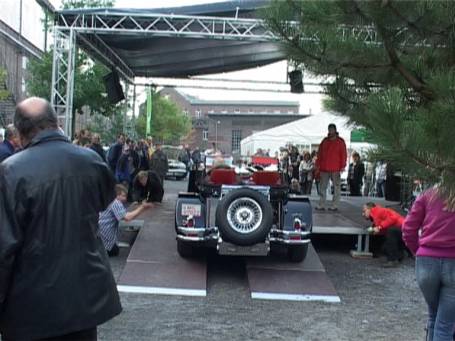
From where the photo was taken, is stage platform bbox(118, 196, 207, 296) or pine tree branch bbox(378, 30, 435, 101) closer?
pine tree branch bbox(378, 30, 435, 101)

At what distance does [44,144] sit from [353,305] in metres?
5.20

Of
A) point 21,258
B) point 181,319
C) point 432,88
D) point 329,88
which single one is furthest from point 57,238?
point 181,319

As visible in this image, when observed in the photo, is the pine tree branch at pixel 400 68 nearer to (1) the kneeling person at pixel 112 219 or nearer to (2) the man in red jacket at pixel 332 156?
(1) the kneeling person at pixel 112 219

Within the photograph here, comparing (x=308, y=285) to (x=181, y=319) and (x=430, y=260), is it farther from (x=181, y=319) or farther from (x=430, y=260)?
(x=430, y=260)

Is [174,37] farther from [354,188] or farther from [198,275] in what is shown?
[198,275]

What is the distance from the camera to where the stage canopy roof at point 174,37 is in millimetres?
12883

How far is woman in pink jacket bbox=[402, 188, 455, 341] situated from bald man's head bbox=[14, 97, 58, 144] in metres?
2.35

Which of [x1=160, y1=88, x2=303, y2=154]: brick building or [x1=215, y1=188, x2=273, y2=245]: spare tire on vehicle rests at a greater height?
[x1=160, y1=88, x2=303, y2=154]: brick building

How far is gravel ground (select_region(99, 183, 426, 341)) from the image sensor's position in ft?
18.8

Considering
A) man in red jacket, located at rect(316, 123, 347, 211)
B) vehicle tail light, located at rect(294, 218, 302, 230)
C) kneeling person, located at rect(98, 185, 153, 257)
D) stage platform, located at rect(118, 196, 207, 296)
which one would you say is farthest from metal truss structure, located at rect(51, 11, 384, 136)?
vehicle tail light, located at rect(294, 218, 302, 230)

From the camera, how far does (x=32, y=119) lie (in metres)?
2.60

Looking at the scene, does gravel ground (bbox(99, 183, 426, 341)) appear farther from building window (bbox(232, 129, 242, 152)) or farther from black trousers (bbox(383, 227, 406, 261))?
building window (bbox(232, 129, 242, 152))

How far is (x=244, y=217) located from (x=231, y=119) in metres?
83.2

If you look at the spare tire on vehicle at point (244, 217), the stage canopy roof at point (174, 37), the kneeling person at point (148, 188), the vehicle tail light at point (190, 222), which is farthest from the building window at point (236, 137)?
the spare tire on vehicle at point (244, 217)
